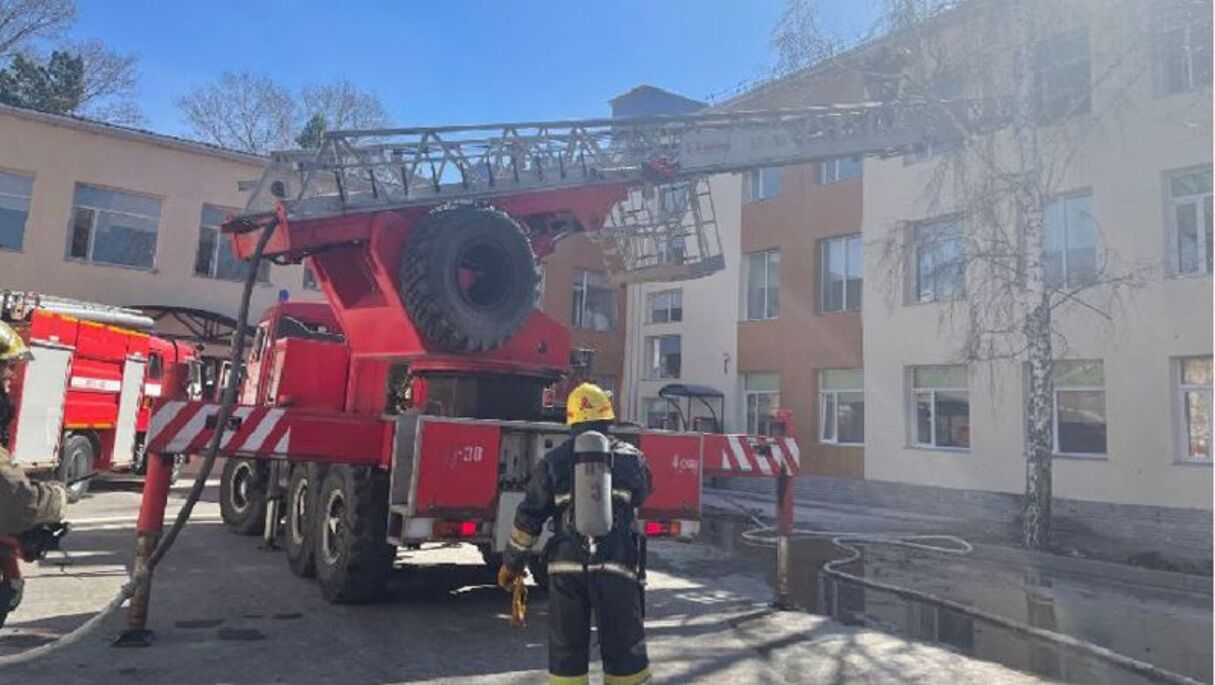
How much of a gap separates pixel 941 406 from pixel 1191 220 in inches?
225

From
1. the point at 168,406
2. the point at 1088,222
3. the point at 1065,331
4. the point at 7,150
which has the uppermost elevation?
the point at 7,150

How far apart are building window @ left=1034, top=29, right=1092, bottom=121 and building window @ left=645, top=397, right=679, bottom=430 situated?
1334cm

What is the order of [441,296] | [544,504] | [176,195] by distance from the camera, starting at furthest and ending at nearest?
[176,195] → [441,296] → [544,504]

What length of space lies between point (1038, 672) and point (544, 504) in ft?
12.8

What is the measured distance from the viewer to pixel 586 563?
4.07 m

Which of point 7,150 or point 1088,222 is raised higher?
point 7,150

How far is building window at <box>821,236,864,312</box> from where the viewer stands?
1992 centimetres

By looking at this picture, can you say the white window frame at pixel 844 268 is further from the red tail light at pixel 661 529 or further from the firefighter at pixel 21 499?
the firefighter at pixel 21 499

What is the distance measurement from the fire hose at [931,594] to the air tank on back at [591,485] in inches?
166

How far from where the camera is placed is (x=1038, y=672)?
5746mm

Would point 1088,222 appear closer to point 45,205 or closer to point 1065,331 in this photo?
point 1065,331

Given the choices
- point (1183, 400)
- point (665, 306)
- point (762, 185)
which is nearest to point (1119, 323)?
point (1183, 400)

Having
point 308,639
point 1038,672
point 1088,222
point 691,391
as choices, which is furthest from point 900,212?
point 308,639

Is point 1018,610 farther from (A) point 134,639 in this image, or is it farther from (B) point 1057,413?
(B) point 1057,413
